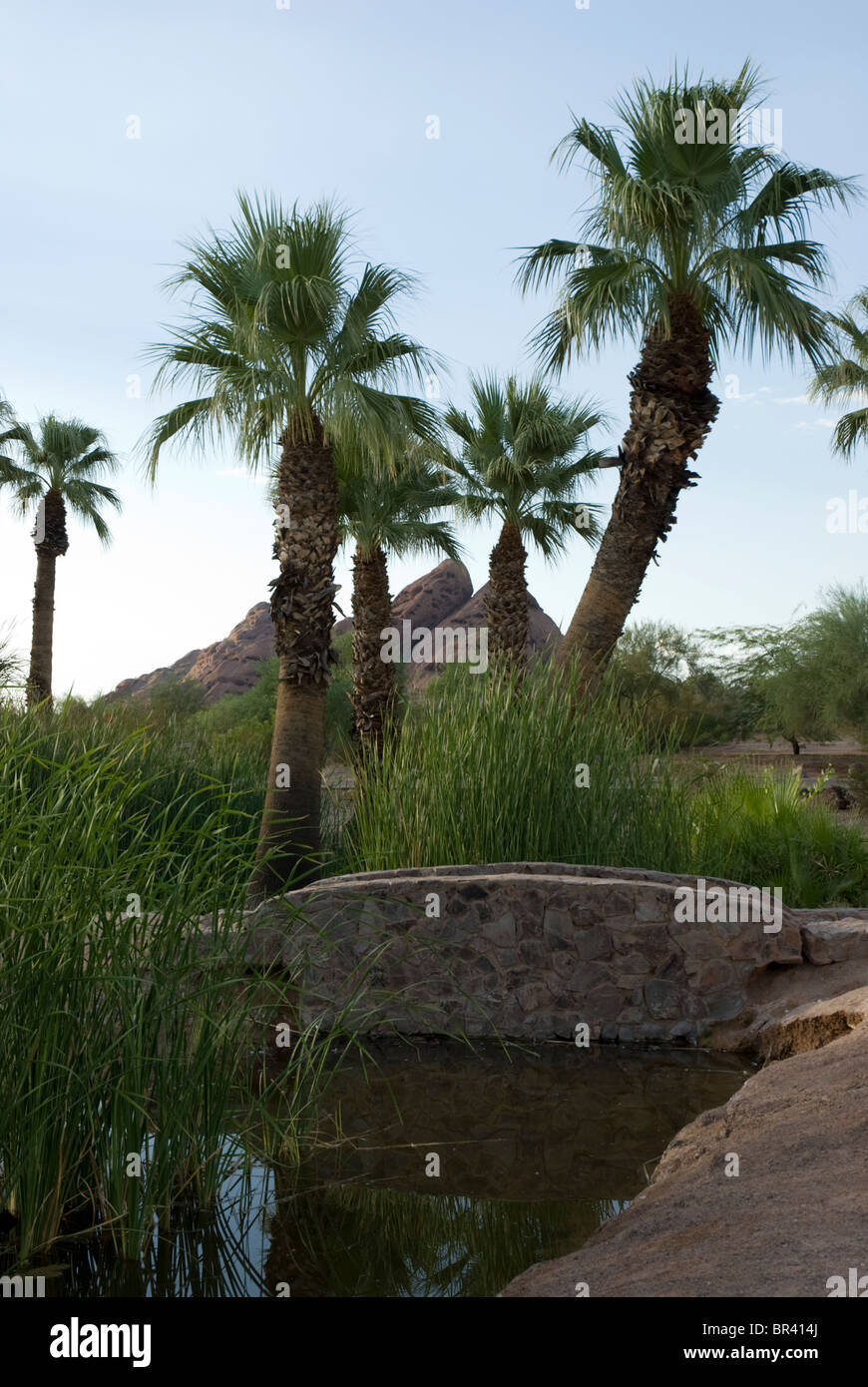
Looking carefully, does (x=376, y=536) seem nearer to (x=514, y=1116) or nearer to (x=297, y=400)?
(x=297, y=400)

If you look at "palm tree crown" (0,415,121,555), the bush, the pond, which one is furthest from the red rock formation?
the pond

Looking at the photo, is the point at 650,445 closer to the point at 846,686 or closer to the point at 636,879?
the point at 636,879

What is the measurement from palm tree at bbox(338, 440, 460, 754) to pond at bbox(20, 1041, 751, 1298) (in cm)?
1182

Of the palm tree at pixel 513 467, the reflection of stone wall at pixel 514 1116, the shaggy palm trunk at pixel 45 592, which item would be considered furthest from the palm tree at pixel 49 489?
the reflection of stone wall at pixel 514 1116

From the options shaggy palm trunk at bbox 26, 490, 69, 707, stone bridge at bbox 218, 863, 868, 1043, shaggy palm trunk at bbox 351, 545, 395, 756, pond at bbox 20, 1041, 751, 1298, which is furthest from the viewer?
shaggy palm trunk at bbox 26, 490, 69, 707

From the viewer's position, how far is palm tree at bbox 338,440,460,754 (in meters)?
19.1

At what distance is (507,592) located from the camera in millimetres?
20828

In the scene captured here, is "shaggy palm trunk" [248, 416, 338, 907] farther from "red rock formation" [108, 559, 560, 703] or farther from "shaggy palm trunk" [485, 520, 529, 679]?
"red rock formation" [108, 559, 560, 703]

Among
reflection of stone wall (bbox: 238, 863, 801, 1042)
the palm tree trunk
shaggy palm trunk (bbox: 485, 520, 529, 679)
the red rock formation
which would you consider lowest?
reflection of stone wall (bbox: 238, 863, 801, 1042)

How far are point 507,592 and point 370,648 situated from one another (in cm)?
298

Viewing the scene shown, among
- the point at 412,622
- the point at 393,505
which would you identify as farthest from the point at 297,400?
the point at 412,622

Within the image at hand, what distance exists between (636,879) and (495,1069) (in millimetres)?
1673

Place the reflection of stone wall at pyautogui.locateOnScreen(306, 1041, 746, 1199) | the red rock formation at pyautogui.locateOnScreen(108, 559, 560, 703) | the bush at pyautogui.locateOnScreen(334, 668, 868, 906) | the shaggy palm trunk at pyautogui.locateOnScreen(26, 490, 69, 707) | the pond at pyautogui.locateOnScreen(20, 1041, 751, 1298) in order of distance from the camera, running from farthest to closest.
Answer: the red rock formation at pyautogui.locateOnScreen(108, 559, 560, 703) < the shaggy palm trunk at pyautogui.locateOnScreen(26, 490, 69, 707) < the bush at pyautogui.locateOnScreen(334, 668, 868, 906) < the reflection of stone wall at pyautogui.locateOnScreen(306, 1041, 746, 1199) < the pond at pyautogui.locateOnScreen(20, 1041, 751, 1298)
